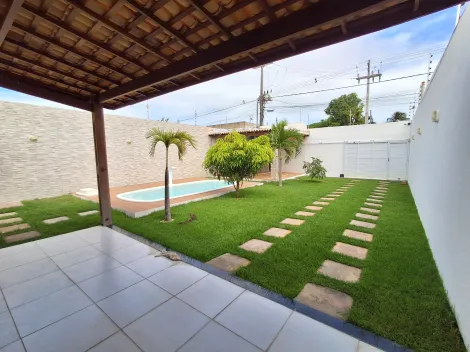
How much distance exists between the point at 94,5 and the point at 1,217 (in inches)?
261

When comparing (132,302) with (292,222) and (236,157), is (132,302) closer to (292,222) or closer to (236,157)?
(292,222)

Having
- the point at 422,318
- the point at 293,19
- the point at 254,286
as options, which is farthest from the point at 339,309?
the point at 293,19

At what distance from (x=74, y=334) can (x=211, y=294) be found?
52.2 inches

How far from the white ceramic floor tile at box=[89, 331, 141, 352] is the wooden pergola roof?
9.51 ft

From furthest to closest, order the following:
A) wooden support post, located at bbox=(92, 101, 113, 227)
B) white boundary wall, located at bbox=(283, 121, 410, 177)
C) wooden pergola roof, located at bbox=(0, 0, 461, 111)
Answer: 1. white boundary wall, located at bbox=(283, 121, 410, 177)
2. wooden support post, located at bbox=(92, 101, 113, 227)
3. wooden pergola roof, located at bbox=(0, 0, 461, 111)

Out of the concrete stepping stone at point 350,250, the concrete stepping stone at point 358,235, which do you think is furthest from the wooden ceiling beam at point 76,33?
the concrete stepping stone at point 358,235

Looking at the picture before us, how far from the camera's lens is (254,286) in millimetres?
2693

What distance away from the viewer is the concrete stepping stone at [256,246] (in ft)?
12.0

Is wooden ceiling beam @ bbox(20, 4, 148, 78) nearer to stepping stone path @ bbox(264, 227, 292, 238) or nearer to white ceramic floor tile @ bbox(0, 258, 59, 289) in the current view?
white ceramic floor tile @ bbox(0, 258, 59, 289)

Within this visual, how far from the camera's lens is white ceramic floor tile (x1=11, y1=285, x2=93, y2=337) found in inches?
84.1

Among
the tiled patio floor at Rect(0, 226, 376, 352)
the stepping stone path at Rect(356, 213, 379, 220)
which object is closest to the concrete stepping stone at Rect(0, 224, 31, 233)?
the tiled patio floor at Rect(0, 226, 376, 352)

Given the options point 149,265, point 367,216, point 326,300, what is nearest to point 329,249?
point 326,300

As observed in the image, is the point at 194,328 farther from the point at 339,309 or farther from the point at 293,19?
the point at 293,19

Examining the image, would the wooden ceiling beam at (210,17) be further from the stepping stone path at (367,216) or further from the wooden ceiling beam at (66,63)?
the stepping stone path at (367,216)
